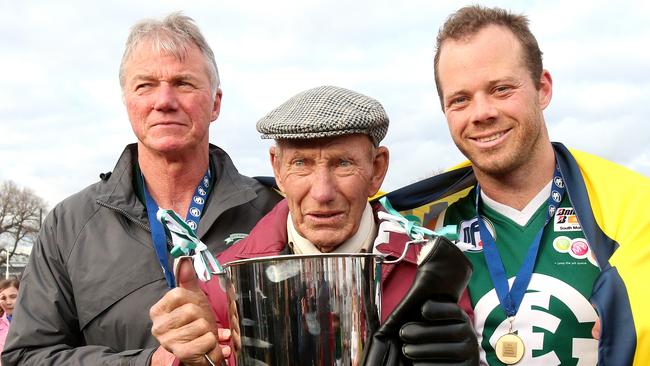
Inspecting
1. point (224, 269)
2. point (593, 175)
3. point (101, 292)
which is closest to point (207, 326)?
point (224, 269)

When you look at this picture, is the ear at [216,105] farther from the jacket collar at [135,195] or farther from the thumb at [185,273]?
the thumb at [185,273]

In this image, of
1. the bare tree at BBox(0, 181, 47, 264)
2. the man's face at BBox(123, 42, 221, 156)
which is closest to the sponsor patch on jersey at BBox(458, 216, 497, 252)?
the man's face at BBox(123, 42, 221, 156)

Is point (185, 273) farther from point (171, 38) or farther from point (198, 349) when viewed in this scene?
point (171, 38)

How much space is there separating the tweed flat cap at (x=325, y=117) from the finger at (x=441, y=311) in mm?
731

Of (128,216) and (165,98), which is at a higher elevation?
(165,98)

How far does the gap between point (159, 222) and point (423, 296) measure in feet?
5.25

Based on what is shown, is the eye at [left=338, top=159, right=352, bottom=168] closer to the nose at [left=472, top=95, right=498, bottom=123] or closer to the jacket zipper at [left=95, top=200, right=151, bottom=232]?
the nose at [left=472, top=95, right=498, bottom=123]

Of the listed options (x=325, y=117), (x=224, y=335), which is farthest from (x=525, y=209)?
(x=224, y=335)

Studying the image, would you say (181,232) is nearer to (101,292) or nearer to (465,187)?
(101,292)

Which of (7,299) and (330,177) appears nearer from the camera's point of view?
(330,177)

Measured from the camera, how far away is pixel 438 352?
1965 millimetres

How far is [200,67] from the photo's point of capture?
3.28m

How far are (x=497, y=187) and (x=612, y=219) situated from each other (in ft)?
1.67

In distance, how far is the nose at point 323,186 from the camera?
2402 mm
